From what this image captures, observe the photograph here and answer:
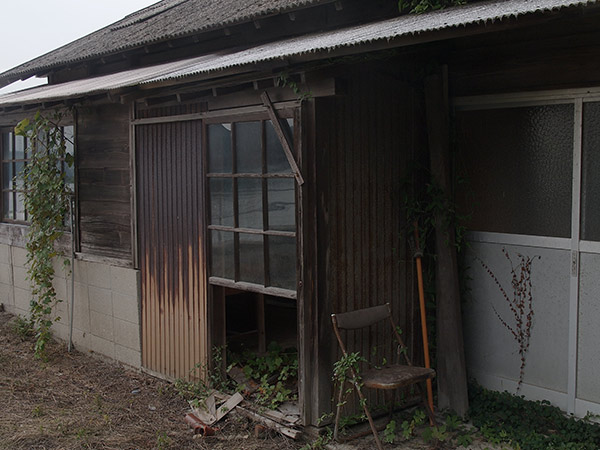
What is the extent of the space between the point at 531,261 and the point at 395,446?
6.10 ft

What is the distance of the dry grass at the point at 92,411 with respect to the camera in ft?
18.9

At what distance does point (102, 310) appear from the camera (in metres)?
8.16

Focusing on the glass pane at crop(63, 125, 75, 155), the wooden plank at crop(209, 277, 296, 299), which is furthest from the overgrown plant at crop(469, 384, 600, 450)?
Result: the glass pane at crop(63, 125, 75, 155)

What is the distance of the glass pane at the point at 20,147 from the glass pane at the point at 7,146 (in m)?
0.20

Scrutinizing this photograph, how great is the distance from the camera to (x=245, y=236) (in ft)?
19.9

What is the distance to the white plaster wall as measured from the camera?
18.6ft

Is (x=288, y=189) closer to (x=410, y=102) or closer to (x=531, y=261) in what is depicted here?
(x=410, y=102)

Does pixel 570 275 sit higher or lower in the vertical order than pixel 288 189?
lower

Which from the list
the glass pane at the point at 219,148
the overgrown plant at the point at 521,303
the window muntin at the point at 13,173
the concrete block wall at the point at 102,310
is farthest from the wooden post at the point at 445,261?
the window muntin at the point at 13,173

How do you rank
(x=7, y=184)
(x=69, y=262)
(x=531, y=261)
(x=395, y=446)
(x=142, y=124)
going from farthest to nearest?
(x=7, y=184) → (x=69, y=262) → (x=142, y=124) → (x=531, y=261) → (x=395, y=446)

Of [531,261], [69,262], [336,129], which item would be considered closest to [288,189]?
[336,129]

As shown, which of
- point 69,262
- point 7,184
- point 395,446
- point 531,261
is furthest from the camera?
point 7,184

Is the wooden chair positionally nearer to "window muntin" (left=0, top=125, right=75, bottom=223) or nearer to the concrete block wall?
the concrete block wall

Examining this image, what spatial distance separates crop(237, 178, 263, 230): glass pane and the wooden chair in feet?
3.53
